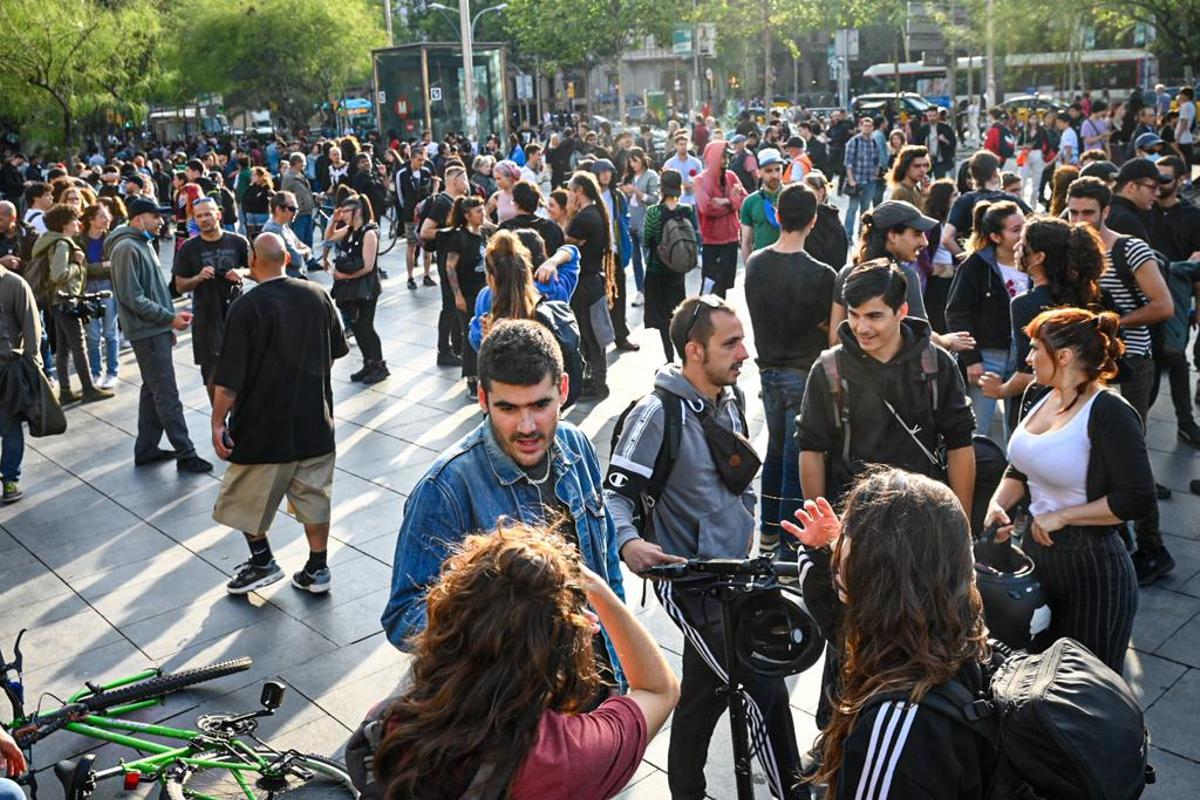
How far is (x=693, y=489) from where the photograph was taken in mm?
4238

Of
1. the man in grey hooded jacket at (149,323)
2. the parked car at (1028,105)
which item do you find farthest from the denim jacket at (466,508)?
the parked car at (1028,105)

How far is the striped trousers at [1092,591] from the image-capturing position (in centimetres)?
391

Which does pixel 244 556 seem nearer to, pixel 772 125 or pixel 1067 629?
pixel 1067 629

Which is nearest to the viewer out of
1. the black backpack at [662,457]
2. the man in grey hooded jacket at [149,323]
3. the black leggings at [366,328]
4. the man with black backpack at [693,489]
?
the man with black backpack at [693,489]

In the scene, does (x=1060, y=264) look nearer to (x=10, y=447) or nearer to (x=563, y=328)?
(x=563, y=328)

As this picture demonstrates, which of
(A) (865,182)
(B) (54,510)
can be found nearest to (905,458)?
(B) (54,510)

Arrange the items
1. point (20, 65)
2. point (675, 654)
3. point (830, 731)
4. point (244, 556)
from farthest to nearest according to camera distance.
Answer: point (20, 65) < point (244, 556) < point (675, 654) < point (830, 731)

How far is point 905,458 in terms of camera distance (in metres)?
4.75

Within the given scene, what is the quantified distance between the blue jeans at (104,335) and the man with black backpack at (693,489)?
893cm

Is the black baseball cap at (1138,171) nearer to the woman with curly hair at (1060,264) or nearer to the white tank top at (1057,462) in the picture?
the woman with curly hair at (1060,264)

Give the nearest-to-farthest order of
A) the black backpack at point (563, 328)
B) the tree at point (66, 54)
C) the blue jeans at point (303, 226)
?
the black backpack at point (563, 328)
the blue jeans at point (303, 226)
the tree at point (66, 54)

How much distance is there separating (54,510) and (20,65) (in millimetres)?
23276

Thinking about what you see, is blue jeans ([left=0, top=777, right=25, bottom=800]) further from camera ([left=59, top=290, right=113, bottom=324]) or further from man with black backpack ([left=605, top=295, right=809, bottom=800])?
camera ([left=59, top=290, right=113, bottom=324])

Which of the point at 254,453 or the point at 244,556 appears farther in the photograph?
the point at 244,556
